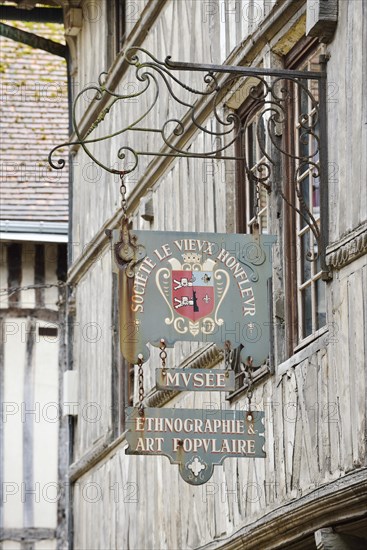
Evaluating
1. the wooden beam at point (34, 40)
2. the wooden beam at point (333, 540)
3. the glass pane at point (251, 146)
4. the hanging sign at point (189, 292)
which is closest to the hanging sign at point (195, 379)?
the hanging sign at point (189, 292)

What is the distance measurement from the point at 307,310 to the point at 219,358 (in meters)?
1.46

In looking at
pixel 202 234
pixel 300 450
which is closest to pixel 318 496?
pixel 300 450

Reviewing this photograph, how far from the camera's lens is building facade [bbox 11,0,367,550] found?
758 cm

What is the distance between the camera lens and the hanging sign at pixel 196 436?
26.3 feet

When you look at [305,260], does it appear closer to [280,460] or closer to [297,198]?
[297,198]

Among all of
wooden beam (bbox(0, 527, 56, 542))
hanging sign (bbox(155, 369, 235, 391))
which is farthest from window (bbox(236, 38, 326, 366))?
wooden beam (bbox(0, 527, 56, 542))

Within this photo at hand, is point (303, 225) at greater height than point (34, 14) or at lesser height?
lesser

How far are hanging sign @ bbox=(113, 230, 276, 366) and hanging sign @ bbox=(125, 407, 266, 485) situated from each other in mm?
366

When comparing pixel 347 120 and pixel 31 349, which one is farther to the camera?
pixel 31 349

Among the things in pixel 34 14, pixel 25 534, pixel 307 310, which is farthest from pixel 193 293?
pixel 25 534

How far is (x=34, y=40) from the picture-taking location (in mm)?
16703

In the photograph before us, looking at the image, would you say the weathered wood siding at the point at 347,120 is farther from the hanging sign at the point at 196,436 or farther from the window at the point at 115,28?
the window at the point at 115,28

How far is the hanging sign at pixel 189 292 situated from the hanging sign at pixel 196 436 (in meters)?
0.37

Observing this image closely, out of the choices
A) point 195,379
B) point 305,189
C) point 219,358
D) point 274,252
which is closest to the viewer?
point 195,379
